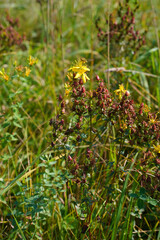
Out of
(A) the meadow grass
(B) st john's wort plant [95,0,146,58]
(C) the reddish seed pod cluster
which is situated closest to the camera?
(A) the meadow grass

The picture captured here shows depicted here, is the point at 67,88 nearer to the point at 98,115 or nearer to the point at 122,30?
the point at 98,115

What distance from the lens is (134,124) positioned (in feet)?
5.16

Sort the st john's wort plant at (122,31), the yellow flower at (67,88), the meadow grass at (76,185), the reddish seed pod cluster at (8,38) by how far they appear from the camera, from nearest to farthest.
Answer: the yellow flower at (67,88) < the meadow grass at (76,185) < the st john's wort plant at (122,31) < the reddish seed pod cluster at (8,38)

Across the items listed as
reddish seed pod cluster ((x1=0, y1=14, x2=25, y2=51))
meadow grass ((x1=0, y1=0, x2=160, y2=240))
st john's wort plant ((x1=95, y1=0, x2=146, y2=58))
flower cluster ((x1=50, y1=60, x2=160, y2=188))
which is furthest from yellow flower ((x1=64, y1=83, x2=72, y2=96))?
reddish seed pod cluster ((x1=0, y1=14, x2=25, y2=51))

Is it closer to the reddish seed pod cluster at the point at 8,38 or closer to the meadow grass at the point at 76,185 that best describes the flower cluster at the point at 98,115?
the meadow grass at the point at 76,185

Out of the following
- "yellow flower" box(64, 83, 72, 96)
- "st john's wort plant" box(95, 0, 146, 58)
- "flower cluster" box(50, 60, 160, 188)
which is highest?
"st john's wort plant" box(95, 0, 146, 58)

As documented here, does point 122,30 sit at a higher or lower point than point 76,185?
higher

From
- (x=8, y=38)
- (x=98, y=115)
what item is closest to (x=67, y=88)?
(x=98, y=115)

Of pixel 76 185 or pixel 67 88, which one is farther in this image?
pixel 76 185

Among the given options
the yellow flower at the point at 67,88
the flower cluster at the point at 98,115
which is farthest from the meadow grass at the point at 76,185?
the yellow flower at the point at 67,88

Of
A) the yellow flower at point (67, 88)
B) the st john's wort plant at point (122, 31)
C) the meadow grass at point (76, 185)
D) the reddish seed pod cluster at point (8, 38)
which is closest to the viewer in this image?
the yellow flower at point (67, 88)

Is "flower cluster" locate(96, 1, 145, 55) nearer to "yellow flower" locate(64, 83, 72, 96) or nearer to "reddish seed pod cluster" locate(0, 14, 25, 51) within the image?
"reddish seed pod cluster" locate(0, 14, 25, 51)

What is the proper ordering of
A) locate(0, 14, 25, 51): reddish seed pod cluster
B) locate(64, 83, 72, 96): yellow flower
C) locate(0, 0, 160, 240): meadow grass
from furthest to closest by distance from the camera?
locate(0, 14, 25, 51): reddish seed pod cluster → locate(0, 0, 160, 240): meadow grass → locate(64, 83, 72, 96): yellow flower

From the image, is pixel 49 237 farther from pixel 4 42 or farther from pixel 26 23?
pixel 26 23
